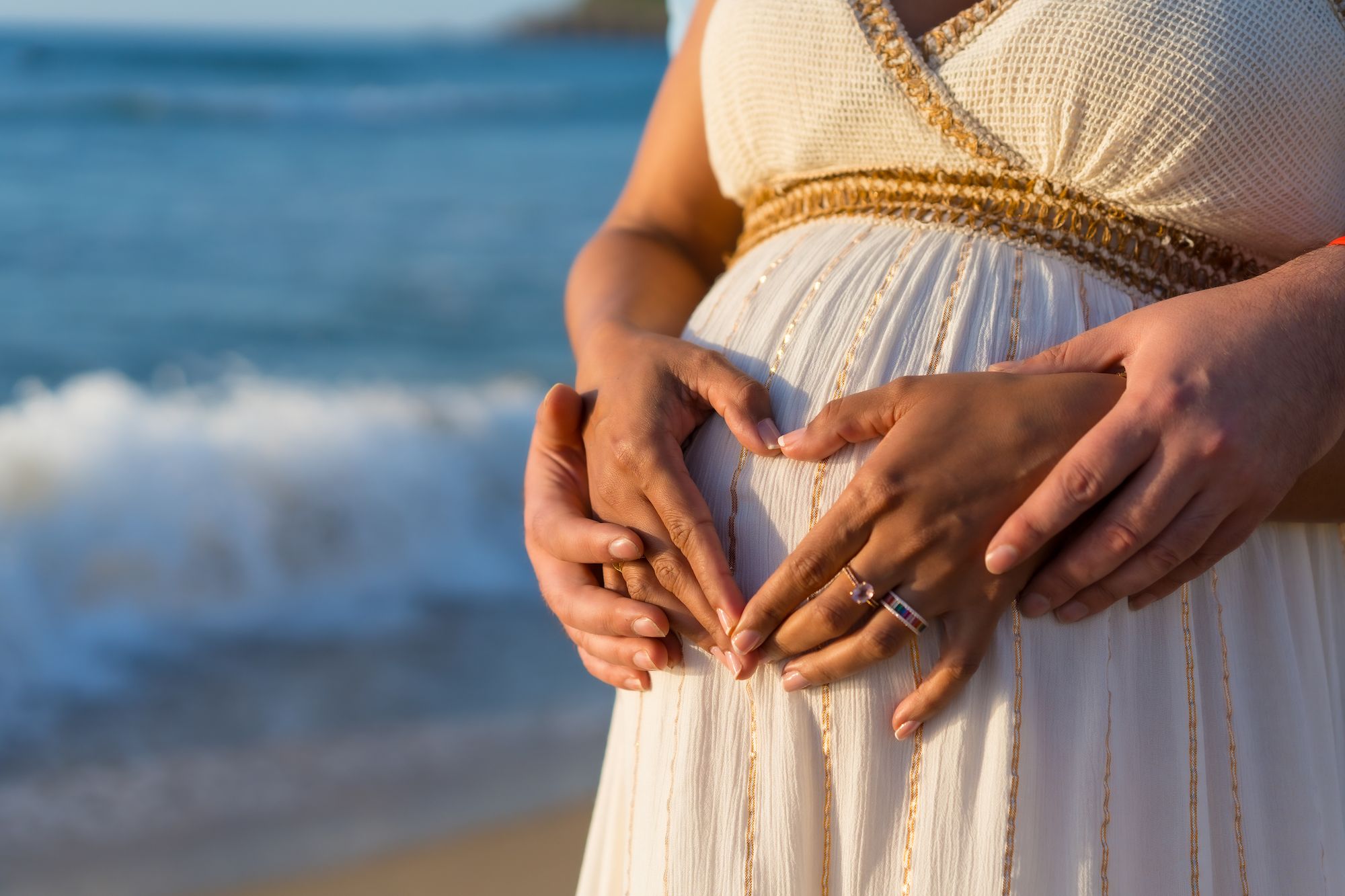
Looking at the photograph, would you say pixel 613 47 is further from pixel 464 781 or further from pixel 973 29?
pixel 973 29

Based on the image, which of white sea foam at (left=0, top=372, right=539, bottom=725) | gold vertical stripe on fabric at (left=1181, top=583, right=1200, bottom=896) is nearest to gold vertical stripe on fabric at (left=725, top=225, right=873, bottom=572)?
gold vertical stripe on fabric at (left=1181, top=583, right=1200, bottom=896)

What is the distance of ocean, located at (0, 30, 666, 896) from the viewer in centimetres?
289

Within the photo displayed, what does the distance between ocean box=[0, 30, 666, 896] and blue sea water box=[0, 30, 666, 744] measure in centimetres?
2

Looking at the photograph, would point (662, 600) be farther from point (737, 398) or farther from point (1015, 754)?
point (1015, 754)

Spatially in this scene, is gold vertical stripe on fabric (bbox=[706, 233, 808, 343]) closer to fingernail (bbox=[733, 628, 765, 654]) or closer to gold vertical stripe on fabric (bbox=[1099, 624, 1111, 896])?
fingernail (bbox=[733, 628, 765, 654])

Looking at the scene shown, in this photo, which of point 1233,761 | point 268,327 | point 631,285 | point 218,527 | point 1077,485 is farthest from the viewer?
point 268,327

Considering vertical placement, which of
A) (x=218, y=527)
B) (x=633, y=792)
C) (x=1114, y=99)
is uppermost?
(x=218, y=527)

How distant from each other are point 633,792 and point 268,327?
6848mm

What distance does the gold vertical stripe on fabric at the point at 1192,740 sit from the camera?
2.64 feet

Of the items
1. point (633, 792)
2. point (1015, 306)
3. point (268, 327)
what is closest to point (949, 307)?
point (1015, 306)

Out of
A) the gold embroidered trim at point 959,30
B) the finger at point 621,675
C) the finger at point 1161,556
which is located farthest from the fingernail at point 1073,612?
the gold embroidered trim at point 959,30

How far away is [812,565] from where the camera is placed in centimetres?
78

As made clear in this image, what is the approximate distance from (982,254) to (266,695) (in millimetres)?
2909

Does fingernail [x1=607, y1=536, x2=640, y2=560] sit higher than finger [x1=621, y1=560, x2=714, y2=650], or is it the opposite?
fingernail [x1=607, y1=536, x2=640, y2=560]
